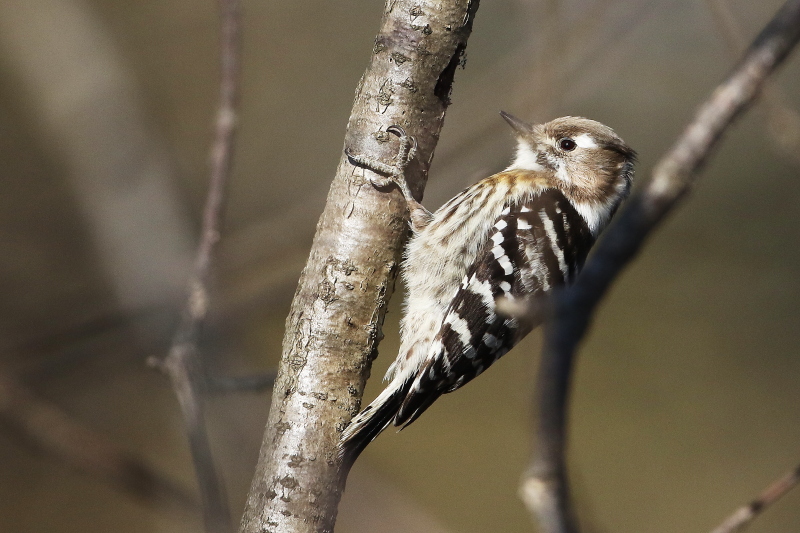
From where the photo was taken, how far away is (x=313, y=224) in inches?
106

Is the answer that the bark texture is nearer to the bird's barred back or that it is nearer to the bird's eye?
the bird's barred back

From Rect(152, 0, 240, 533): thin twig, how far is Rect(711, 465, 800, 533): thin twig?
2.62 ft

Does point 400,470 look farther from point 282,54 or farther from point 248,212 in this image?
point 282,54

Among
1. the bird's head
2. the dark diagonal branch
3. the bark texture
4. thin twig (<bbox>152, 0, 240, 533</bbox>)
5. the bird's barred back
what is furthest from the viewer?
the bird's head

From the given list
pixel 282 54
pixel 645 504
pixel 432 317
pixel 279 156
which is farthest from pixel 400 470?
pixel 282 54

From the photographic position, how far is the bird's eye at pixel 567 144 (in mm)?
3047

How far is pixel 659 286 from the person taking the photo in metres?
6.68

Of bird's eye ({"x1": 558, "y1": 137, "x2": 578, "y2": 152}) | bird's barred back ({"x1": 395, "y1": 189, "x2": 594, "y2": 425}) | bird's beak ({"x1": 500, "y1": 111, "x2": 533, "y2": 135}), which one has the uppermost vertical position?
bird's beak ({"x1": 500, "y1": 111, "x2": 533, "y2": 135})

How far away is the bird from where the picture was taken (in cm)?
243

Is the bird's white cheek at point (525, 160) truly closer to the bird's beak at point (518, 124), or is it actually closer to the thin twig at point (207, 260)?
the bird's beak at point (518, 124)

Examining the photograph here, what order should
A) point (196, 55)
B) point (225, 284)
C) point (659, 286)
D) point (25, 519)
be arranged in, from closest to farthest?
point (225, 284), point (25, 519), point (196, 55), point (659, 286)

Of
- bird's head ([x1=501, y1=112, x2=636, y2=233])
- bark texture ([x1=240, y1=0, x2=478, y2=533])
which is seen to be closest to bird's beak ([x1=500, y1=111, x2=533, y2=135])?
bird's head ([x1=501, y1=112, x2=636, y2=233])

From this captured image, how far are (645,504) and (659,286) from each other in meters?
2.19

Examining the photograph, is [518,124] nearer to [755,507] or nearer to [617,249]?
[755,507]
